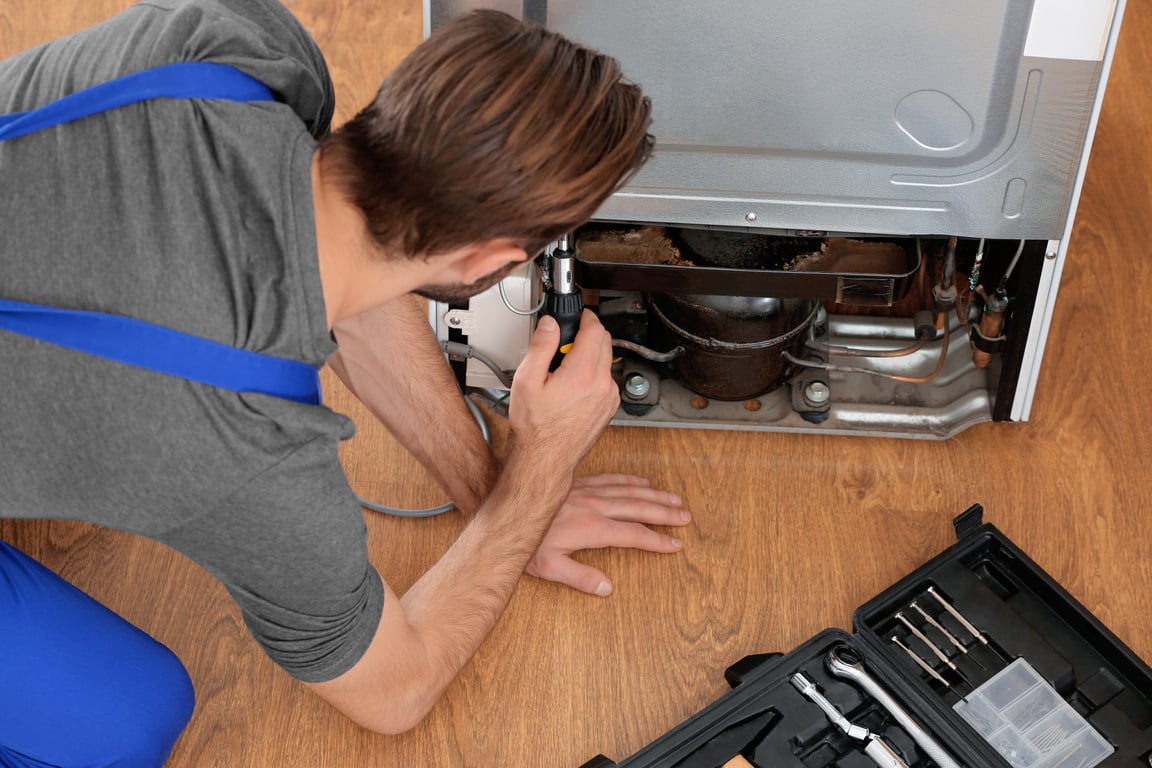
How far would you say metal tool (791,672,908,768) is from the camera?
109 centimetres

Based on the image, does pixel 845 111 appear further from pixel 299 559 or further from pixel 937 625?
pixel 299 559

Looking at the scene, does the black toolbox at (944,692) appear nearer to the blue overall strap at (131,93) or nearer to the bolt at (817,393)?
the bolt at (817,393)

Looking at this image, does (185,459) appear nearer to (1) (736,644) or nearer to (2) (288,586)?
(2) (288,586)

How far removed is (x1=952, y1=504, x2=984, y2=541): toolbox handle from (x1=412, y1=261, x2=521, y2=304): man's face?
2.03ft

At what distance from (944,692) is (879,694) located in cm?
9

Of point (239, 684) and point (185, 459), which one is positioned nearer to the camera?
point (185, 459)

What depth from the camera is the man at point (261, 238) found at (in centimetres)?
79

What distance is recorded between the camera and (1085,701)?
117 centimetres

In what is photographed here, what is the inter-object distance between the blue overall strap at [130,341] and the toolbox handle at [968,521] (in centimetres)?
82

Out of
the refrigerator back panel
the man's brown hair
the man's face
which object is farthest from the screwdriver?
the man's brown hair

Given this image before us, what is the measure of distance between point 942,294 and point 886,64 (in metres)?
0.36

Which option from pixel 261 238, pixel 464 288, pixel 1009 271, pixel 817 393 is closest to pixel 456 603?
pixel 464 288

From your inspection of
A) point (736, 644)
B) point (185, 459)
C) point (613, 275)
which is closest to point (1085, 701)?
point (736, 644)

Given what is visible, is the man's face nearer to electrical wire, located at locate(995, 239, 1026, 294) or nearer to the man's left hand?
the man's left hand
